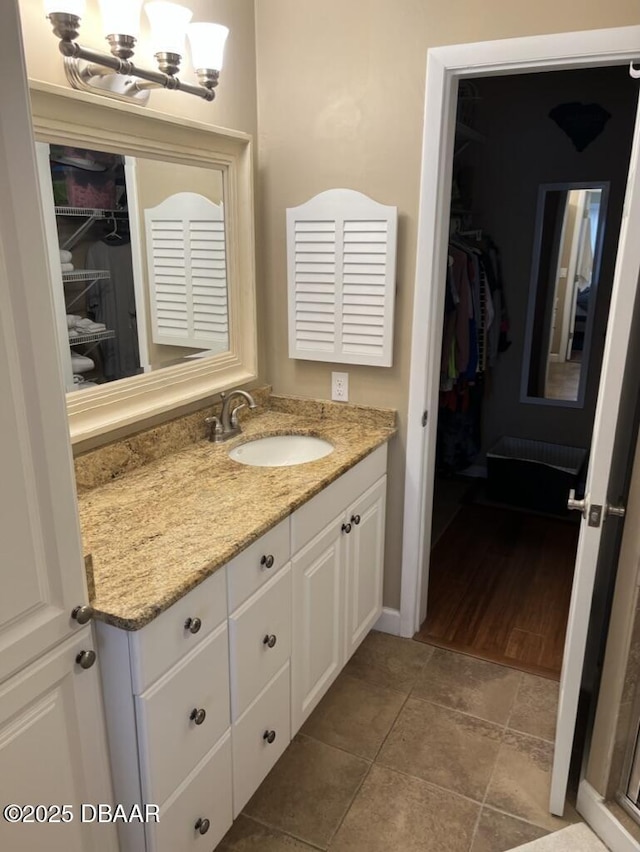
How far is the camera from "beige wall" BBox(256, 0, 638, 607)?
2014mm

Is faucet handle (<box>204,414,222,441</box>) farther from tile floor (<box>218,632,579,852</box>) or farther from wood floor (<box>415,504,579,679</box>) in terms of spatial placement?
wood floor (<box>415,504,579,679</box>)

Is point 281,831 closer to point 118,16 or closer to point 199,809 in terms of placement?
point 199,809

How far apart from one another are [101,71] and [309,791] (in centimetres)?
207

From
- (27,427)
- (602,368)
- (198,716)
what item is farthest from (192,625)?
(602,368)

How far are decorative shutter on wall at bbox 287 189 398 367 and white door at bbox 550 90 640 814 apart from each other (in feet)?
2.94

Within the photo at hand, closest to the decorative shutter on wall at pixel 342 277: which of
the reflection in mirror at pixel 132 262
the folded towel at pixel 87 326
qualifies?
the reflection in mirror at pixel 132 262

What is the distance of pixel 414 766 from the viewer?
6.57ft

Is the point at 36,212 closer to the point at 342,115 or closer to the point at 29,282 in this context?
the point at 29,282

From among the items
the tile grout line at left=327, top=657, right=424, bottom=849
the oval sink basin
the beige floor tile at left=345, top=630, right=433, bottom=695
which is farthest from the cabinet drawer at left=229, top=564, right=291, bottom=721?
the beige floor tile at left=345, top=630, right=433, bottom=695

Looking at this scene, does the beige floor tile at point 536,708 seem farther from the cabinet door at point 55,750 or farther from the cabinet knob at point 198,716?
the cabinet door at point 55,750

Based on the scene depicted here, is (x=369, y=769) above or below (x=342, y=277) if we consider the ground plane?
below

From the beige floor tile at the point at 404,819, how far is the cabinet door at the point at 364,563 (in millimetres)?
478

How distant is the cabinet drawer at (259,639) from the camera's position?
1576 millimetres

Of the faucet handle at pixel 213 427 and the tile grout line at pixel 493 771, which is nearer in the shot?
the tile grout line at pixel 493 771
